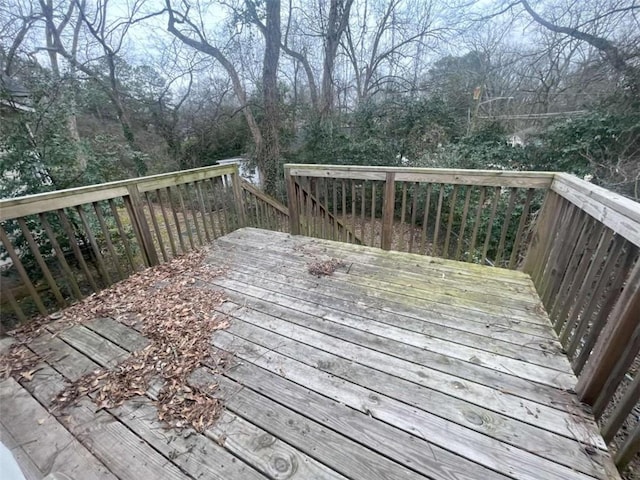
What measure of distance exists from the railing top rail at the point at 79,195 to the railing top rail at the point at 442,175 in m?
1.20

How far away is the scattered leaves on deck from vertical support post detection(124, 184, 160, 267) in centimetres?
153

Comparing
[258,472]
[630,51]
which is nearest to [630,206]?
[258,472]

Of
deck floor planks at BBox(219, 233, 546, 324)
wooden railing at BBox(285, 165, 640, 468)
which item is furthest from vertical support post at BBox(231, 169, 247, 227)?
deck floor planks at BBox(219, 233, 546, 324)

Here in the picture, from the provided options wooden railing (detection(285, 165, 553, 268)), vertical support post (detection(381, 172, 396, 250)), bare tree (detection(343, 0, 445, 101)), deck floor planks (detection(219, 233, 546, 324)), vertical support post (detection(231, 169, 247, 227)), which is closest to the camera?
deck floor planks (detection(219, 233, 546, 324))

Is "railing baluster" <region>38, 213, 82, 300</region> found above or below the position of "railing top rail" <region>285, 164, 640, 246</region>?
below

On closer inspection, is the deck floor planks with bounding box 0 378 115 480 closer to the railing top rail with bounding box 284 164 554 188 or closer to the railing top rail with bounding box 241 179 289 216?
the railing top rail with bounding box 284 164 554 188

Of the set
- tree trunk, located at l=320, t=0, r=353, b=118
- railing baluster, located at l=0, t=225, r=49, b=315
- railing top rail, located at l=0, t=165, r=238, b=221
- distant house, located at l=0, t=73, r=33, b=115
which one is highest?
tree trunk, located at l=320, t=0, r=353, b=118

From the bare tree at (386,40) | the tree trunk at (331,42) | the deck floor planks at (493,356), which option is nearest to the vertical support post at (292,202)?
the deck floor planks at (493,356)

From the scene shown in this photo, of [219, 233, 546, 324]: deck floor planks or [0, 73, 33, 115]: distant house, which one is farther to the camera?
[0, 73, 33, 115]: distant house

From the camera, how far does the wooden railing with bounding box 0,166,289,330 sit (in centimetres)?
198

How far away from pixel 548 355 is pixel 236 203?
333cm

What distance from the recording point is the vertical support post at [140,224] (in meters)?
2.48

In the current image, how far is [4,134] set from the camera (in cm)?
278

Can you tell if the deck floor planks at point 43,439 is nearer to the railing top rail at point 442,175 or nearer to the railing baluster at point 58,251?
the railing baluster at point 58,251
